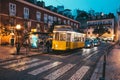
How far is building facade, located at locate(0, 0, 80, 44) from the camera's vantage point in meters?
34.2

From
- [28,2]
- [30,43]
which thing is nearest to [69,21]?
[28,2]

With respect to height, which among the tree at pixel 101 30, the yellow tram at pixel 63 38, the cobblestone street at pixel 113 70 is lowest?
the cobblestone street at pixel 113 70

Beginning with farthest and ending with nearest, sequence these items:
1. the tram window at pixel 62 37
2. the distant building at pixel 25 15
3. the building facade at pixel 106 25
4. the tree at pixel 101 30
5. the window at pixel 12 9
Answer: the building facade at pixel 106 25
the tree at pixel 101 30
the window at pixel 12 9
the distant building at pixel 25 15
the tram window at pixel 62 37

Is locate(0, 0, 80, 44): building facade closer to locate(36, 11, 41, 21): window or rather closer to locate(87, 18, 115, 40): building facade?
locate(36, 11, 41, 21): window

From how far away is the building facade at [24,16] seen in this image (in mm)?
34219

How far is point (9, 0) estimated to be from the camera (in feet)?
116

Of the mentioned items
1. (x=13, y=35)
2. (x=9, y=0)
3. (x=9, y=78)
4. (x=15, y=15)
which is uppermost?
(x=9, y=0)

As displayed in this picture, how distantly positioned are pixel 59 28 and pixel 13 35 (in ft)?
41.5

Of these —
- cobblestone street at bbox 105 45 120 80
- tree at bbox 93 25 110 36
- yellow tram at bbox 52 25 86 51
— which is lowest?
cobblestone street at bbox 105 45 120 80

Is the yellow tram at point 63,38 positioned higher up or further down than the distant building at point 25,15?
further down

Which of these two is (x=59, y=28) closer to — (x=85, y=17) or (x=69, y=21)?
(x=69, y=21)

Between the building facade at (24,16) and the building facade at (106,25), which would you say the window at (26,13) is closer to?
the building facade at (24,16)

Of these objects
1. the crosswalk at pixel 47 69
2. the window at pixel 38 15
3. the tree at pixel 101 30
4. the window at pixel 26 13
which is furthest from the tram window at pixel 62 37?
the tree at pixel 101 30

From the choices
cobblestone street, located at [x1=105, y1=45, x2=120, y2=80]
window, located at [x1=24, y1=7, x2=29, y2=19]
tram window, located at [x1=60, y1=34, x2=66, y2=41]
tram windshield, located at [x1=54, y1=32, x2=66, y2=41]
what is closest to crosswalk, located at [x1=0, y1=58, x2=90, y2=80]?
cobblestone street, located at [x1=105, y1=45, x2=120, y2=80]
